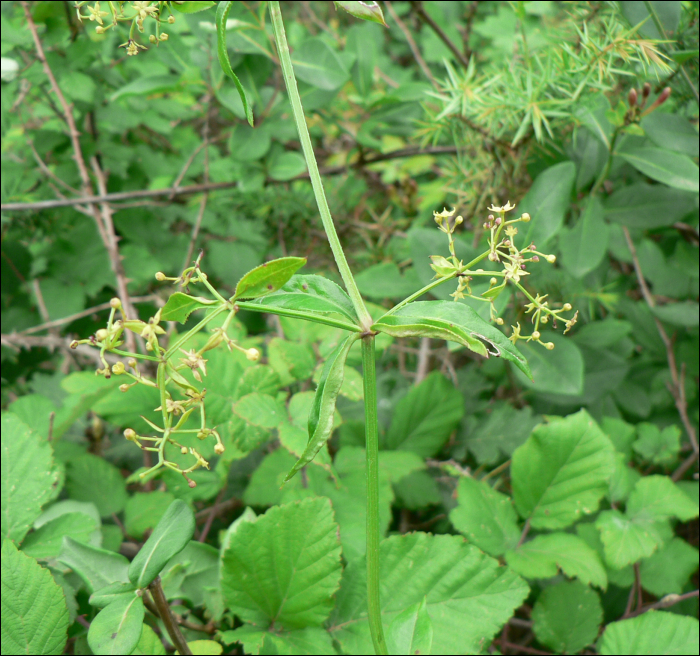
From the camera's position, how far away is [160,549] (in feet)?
2.14

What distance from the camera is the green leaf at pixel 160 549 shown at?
65 cm

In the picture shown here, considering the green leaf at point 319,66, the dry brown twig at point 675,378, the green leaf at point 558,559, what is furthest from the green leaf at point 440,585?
the green leaf at point 319,66

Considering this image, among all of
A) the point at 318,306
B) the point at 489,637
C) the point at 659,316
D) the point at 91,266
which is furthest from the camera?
the point at 91,266

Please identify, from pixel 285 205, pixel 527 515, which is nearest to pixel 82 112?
pixel 285 205

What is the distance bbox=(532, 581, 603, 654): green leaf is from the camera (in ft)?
3.43

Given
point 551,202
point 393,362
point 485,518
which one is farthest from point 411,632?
point 393,362

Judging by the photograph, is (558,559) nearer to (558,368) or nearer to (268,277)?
(558,368)

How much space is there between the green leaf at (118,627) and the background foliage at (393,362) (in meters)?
0.10

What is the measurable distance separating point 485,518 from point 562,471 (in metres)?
0.17

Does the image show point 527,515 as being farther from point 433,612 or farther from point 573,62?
point 573,62

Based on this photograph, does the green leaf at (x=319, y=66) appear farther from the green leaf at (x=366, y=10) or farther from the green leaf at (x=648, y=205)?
the green leaf at (x=366, y=10)

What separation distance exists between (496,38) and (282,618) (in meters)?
1.91

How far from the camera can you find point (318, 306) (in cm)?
60

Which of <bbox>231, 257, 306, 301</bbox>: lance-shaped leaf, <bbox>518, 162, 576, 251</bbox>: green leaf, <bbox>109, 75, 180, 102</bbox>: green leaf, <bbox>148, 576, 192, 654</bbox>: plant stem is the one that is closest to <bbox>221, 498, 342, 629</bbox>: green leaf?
<bbox>148, 576, 192, 654</bbox>: plant stem
